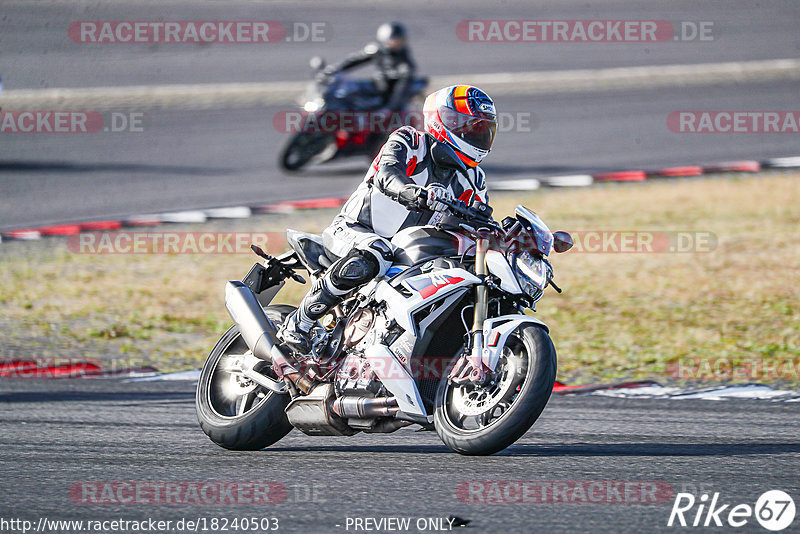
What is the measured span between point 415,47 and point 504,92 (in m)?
3.80

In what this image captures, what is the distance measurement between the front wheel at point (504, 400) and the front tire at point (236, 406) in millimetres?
927

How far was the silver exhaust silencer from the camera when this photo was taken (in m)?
5.95

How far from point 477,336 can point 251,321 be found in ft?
4.50

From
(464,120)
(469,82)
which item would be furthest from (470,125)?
(469,82)

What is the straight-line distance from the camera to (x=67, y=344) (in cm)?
946

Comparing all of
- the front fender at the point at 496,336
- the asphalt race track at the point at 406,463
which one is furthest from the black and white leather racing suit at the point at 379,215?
the asphalt race track at the point at 406,463

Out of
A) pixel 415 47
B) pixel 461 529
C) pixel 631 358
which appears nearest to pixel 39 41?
pixel 415 47

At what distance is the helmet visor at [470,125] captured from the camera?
575cm

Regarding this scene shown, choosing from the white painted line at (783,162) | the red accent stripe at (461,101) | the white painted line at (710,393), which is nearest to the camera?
the red accent stripe at (461,101)

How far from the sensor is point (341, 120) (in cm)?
1647

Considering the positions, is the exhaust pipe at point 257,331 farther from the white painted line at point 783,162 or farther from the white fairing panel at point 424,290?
the white painted line at point 783,162

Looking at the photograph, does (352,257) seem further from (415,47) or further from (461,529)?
(415,47)

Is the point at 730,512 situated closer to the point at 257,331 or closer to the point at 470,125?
→ the point at 470,125

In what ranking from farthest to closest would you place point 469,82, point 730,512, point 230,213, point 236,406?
point 469,82 → point 230,213 → point 236,406 → point 730,512
